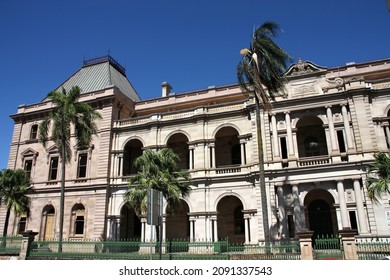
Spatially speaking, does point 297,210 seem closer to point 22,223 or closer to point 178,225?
point 178,225

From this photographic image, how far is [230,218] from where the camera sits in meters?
27.6

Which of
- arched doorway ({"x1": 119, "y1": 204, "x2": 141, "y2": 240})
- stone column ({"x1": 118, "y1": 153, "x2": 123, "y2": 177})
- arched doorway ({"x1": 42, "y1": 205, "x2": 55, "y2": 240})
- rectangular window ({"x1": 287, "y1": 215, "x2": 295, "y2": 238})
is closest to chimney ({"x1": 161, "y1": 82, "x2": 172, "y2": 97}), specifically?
stone column ({"x1": 118, "y1": 153, "x2": 123, "y2": 177})

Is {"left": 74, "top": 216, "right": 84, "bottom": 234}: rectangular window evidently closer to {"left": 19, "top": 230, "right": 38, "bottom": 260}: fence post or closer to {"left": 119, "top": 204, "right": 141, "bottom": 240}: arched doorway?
{"left": 119, "top": 204, "right": 141, "bottom": 240}: arched doorway

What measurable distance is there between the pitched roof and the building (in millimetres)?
357

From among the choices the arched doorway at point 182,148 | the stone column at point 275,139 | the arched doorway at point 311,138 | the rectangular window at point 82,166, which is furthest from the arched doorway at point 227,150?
the rectangular window at point 82,166

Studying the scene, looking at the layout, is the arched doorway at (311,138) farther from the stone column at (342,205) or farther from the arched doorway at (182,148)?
the arched doorway at (182,148)

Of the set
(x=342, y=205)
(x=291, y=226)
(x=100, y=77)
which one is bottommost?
(x=291, y=226)

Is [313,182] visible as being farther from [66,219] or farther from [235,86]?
[66,219]

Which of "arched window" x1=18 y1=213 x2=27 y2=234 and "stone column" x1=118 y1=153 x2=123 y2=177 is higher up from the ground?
"stone column" x1=118 y1=153 x2=123 y2=177

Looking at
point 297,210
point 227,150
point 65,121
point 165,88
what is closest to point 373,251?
point 297,210

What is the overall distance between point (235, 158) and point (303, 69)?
375 inches

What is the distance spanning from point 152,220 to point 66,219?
21.6 m

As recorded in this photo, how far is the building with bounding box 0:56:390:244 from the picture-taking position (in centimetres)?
2225

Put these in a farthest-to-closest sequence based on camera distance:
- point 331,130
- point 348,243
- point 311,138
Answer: point 311,138 → point 331,130 → point 348,243
